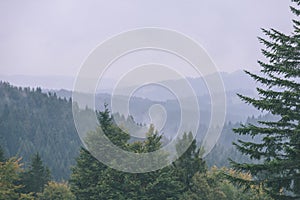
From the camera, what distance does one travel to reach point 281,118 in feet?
40.8

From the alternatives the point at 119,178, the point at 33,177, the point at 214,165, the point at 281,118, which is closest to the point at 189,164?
the point at 119,178

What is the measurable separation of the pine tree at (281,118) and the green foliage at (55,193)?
38.5 m

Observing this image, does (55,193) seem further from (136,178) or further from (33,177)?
(136,178)

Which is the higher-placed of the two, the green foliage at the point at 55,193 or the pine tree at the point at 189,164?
the pine tree at the point at 189,164

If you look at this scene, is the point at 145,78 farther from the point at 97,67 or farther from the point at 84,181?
the point at 84,181

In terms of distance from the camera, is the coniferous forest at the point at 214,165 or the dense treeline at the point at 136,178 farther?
the dense treeline at the point at 136,178

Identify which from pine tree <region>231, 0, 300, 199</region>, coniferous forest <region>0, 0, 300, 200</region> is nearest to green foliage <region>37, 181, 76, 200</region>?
coniferous forest <region>0, 0, 300, 200</region>

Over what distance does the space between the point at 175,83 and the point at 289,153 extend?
18754 mm

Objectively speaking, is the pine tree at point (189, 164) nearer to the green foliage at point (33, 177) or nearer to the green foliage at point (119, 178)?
the green foliage at point (119, 178)

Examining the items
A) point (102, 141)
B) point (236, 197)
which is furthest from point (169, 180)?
point (236, 197)

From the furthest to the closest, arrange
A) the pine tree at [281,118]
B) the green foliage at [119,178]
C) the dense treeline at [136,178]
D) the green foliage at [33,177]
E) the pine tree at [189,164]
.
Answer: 1. the green foliage at [33,177]
2. the pine tree at [189,164]
3. the dense treeline at [136,178]
4. the green foliage at [119,178]
5. the pine tree at [281,118]

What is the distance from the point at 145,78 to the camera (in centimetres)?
2695

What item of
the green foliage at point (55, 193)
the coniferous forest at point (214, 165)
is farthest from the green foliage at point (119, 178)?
the green foliage at point (55, 193)

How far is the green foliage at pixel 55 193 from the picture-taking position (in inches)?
1929
